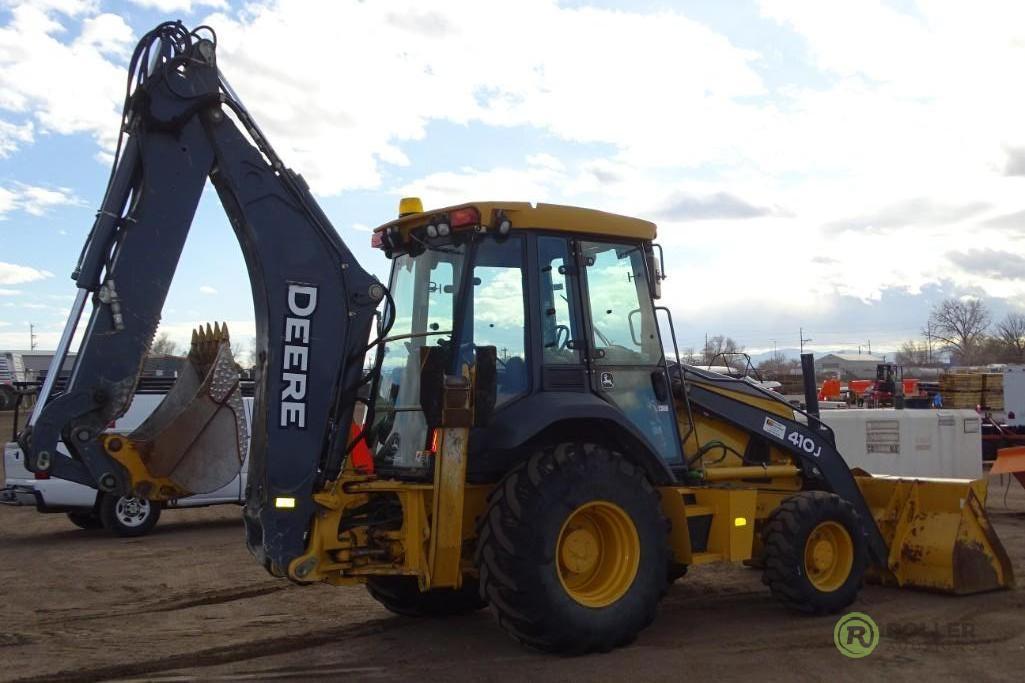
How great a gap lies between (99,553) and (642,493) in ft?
26.4

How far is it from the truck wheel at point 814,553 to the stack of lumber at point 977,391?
21.0 m

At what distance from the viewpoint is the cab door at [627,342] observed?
6949mm

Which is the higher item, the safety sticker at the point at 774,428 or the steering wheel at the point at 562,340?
the steering wheel at the point at 562,340

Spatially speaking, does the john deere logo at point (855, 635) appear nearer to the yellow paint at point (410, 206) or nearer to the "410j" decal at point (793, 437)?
the "410j" decal at point (793, 437)

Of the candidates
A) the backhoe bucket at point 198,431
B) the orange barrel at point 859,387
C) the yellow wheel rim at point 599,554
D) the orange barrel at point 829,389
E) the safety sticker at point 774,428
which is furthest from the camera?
the orange barrel at point 859,387

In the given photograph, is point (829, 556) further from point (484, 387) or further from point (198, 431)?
point (198, 431)

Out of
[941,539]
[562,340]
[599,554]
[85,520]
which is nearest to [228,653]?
[599,554]

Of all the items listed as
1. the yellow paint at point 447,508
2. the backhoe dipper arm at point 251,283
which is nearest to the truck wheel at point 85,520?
the backhoe dipper arm at point 251,283

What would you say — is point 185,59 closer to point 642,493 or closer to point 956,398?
point 642,493

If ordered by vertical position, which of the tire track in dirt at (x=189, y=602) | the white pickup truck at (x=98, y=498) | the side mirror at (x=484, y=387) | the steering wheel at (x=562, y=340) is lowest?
the tire track in dirt at (x=189, y=602)

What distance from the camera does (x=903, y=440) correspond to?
1566 centimetres

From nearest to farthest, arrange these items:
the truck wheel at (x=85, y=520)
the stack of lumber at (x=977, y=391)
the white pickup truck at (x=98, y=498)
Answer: the white pickup truck at (x=98, y=498) < the truck wheel at (x=85, y=520) < the stack of lumber at (x=977, y=391)

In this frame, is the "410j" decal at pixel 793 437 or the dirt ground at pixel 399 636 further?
the "410j" decal at pixel 793 437

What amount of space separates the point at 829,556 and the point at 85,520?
35.1 ft
